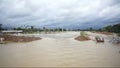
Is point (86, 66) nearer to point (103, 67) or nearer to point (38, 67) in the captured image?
point (103, 67)

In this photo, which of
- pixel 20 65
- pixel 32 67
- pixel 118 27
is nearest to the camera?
pixel 32 67

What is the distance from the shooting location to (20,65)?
811 inches

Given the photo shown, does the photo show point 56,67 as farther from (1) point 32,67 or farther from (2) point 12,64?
(2) point 12,64

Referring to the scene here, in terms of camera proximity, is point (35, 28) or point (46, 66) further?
point (35, 28)

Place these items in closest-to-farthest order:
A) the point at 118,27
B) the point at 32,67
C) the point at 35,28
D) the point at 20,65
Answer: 1. the point at 32,67
2. the point at 20,65
3. the point at 118,27
4. the point at 35,28

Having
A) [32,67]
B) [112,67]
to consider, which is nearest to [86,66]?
[112,67]

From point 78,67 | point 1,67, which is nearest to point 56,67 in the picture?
point 78,67

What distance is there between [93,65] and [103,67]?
1.28 meters

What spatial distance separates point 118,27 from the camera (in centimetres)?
9550

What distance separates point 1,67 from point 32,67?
337cm

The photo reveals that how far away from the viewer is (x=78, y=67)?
774 inches

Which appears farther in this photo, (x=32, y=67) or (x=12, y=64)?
(x=12, y=64)

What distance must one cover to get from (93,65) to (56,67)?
4281mm

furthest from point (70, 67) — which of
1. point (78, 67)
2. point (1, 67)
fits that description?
point (1, 67)
